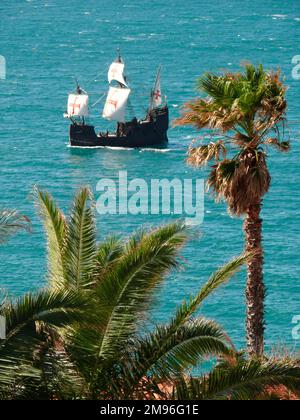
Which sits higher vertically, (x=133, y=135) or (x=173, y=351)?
(x=173, y=351)

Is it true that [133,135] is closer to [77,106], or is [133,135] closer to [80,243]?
[77,106]

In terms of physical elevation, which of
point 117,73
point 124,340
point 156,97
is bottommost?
point 124,340

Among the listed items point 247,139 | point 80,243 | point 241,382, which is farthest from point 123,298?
point 247,139

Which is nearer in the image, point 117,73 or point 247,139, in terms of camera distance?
point 247,139

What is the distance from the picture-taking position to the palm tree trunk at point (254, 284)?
34.7 meters

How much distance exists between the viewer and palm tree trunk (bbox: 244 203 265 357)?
34688mm

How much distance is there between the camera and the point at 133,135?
493ft

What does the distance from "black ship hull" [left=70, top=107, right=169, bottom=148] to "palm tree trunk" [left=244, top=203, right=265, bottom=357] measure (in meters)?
109

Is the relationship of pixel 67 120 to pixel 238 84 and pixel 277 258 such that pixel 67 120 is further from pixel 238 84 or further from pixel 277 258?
pixel 238 84

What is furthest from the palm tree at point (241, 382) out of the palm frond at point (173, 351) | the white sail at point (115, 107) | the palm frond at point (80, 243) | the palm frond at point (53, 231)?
the white sail at point (115, 107)

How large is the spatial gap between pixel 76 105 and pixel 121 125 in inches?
233

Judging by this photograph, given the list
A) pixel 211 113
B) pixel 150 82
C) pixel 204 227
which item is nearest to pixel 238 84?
pixel 211 113

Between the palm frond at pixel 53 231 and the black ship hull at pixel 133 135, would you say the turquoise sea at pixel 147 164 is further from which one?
the palm frond at pixel 53 231

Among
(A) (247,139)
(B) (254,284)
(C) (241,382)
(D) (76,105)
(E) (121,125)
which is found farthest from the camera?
(E) (121,125)
